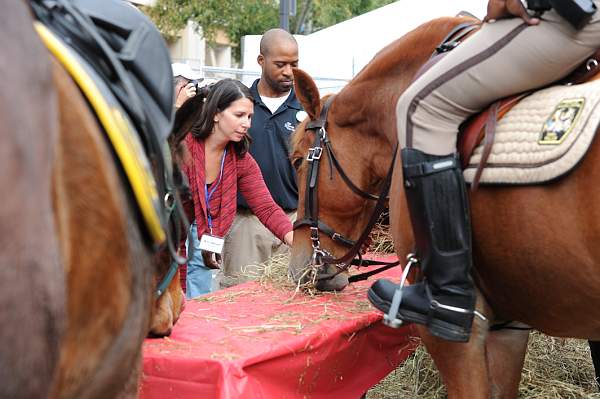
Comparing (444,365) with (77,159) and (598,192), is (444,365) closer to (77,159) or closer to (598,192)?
(598,192)

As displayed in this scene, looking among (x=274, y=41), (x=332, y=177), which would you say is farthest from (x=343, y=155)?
(x=274, y=41)

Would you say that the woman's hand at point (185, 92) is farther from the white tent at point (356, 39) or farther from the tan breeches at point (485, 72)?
the white tent at point (356, 39)

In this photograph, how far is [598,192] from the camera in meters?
2.24

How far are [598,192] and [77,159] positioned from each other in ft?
5.27

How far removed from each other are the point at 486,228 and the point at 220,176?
225 cm

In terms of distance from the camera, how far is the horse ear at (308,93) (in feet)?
12.5

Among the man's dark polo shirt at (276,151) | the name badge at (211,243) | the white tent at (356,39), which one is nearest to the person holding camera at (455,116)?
the name badge at (211,243)

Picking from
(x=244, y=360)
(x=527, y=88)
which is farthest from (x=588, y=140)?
(x=244, y=360)

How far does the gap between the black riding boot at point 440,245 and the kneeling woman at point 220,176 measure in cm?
178

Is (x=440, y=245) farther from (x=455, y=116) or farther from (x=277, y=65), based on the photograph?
(x=277, y=65)

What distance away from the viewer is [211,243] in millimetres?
4176

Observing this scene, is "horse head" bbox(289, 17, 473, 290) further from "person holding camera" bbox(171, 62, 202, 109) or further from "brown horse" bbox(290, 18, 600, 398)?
"person holding camera" bbox(171, 62, 202, 109)

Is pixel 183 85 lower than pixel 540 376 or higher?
higher

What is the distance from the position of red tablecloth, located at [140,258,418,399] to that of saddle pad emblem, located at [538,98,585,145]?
4.24ft
